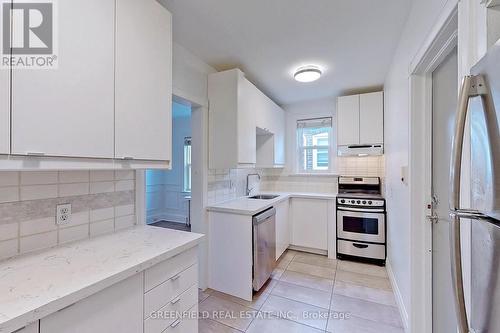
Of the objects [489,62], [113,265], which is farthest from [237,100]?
[489,62]

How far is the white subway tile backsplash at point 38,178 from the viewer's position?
1127 mm

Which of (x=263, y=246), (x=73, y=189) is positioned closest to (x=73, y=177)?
(x=73, y=189)

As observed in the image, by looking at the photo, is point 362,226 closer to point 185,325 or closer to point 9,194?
point 185,325

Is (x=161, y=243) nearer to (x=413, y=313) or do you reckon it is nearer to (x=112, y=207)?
(x=112, y=207)

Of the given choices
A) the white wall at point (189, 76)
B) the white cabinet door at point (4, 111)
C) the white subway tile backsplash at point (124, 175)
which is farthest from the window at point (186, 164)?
the white cabinet door at point (4, 111)

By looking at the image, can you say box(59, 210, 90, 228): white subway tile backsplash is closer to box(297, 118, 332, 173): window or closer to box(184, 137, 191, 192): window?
box(297, 118, 332, 173): window

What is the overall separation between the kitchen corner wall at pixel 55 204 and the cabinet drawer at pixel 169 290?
24.0 inches

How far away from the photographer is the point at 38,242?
117 centimetres

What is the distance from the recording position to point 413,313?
5.14 feet

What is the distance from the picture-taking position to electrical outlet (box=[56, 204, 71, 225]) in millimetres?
1240

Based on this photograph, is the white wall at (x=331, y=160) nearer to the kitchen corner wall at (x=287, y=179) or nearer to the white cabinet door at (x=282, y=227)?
the kitchen corner wall at (x=287, y=179)

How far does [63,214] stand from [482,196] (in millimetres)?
1850

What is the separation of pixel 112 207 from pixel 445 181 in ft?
7.25

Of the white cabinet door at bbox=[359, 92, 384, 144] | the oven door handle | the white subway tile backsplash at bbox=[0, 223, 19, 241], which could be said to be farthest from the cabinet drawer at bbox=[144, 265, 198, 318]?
the white cabinet door at bbox=[359, 92, 384, 144]
